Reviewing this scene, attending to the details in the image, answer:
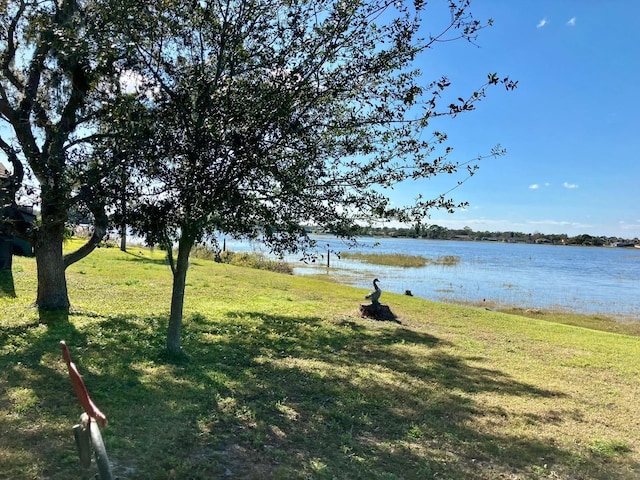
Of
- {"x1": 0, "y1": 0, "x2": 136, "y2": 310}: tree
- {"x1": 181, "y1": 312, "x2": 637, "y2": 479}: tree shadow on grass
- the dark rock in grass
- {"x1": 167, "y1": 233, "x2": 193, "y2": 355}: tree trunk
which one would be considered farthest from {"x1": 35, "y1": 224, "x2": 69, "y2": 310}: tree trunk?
the dark rock in grass

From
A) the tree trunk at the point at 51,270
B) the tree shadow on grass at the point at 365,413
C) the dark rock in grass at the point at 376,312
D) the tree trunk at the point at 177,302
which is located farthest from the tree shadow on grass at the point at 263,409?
the dark rock in grass at the point at 376,312

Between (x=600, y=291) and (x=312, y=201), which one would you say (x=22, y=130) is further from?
(x=600, y=291)

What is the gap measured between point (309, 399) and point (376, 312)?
6.43 m

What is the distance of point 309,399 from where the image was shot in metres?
5.40

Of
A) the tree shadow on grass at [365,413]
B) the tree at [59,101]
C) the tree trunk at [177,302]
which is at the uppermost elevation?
the tree at [59,101]

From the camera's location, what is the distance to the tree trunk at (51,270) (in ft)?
27.3

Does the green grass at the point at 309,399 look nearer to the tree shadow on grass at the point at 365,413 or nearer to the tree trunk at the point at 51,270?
the tree shadow on grass at the point at 365,413

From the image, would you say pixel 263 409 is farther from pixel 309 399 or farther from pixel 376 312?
pixel 376 312

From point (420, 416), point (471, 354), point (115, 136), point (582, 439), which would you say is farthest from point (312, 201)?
point (471, 354)

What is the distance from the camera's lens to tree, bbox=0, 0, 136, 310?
15.0 ft

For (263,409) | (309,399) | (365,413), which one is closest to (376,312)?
(309,399)

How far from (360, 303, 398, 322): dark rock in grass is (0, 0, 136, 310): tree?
635 centimetres

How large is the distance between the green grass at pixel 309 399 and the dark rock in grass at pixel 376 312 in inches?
41.7

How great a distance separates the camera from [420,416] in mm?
5105
